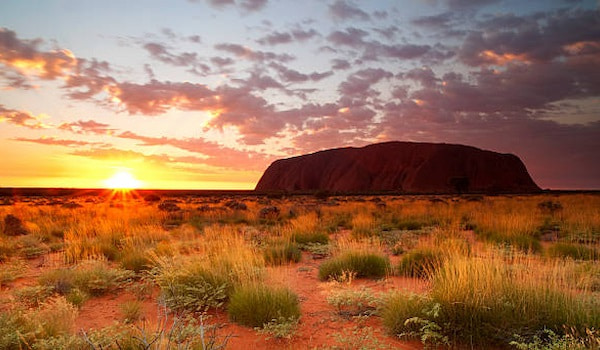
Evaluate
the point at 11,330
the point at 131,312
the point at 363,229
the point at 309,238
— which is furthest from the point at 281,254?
the point at 11,330

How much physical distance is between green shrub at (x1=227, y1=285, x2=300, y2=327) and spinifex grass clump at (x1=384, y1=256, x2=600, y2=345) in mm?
1300

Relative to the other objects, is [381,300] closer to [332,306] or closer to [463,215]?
[332,306]

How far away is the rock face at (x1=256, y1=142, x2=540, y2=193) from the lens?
357 feet

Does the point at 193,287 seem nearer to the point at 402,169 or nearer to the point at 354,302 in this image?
the point at 354,302

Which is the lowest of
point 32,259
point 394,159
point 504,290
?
point 32,259

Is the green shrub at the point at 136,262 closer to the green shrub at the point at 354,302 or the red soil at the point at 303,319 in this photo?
the red soil at the point at 303,319

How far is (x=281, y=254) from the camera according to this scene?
30.0 ft

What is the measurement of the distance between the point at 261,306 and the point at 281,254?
13.5 ft

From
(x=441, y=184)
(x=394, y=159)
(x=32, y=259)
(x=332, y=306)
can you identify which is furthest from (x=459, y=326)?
(x=394, y=159)

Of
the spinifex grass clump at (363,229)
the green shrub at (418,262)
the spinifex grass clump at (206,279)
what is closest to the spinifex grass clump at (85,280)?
the spinifex grass clump at (206,279)

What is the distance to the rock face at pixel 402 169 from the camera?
10875cm

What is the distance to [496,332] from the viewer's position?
425 cm

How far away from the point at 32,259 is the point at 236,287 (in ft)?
25.0

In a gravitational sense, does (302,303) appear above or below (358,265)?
below
